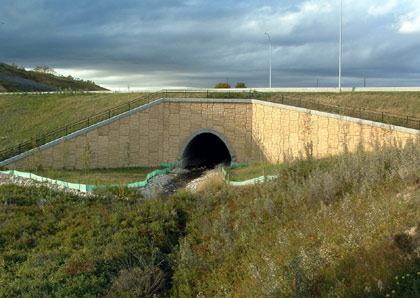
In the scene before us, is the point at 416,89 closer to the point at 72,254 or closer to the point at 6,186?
the point at 72,254

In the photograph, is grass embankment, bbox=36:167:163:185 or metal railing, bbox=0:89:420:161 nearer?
grass embankment, bbox=36:167:163:185

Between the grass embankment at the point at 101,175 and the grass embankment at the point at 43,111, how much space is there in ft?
22.5

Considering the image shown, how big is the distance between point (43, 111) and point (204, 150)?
15.1 m

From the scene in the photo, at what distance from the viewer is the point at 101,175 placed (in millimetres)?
24359

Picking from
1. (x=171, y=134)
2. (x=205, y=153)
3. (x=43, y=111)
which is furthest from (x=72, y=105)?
(x=205, y=153)

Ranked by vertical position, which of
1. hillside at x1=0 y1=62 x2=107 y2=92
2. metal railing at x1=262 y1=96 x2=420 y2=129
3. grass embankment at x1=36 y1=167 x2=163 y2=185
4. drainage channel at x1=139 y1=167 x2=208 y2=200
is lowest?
drainage channel at x1=139 y1=167 x2=208 y2=200

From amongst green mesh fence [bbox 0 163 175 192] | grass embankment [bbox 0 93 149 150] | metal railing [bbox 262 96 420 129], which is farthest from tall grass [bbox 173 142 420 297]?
grass embankment [bbox 0 93 149 150]

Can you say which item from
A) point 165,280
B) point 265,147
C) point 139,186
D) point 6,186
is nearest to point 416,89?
point 265,147

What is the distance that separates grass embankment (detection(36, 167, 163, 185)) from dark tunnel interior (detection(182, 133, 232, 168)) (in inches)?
179

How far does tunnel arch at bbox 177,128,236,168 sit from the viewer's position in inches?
1126

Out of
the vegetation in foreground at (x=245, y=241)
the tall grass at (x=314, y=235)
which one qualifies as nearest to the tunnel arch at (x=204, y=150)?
the vegetation in foreground at (x=245, y=241)

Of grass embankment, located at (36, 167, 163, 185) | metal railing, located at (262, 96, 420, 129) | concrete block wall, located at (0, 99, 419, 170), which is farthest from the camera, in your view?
concrete block wall, located at (0, 99, 419, 170)

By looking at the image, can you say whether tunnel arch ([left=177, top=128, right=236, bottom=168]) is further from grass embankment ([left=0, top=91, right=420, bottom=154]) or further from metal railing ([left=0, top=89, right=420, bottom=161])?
grass embankment ([left=0, top=91, right=420, bottom=154])

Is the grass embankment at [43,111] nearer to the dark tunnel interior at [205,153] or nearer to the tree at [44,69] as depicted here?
the dark tunnel interior at [205,153]
